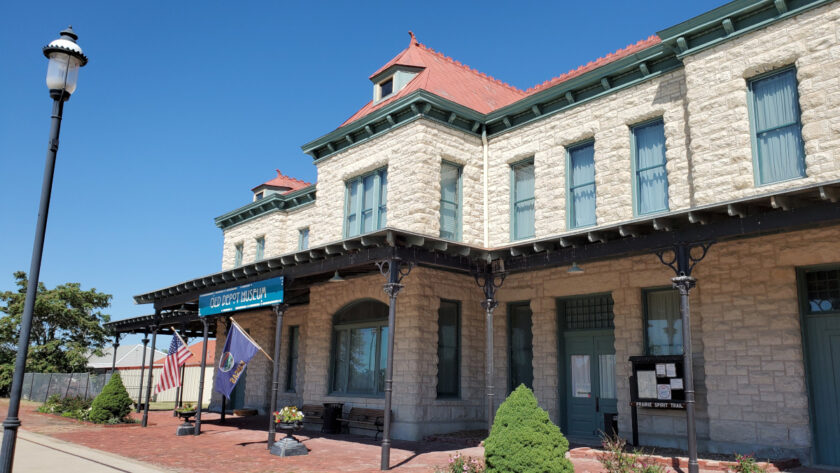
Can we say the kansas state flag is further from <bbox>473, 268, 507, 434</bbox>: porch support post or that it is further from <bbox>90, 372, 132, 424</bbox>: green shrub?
<bbox>90, 372, 132, 424</bbox>: green shrub

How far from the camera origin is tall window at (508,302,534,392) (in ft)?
49.7

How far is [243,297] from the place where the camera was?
15.8 metres

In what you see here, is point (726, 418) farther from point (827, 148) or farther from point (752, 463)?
point (827, 148)

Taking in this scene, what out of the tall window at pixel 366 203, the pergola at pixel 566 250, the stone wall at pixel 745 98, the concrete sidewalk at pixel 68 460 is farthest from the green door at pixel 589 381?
the concrete sidewalk at pixel 68 460

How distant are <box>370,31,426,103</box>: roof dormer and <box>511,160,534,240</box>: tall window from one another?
14.7ft

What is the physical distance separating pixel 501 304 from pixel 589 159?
415 cm

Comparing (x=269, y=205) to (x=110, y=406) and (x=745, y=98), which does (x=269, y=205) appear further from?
(x=745, y=98)

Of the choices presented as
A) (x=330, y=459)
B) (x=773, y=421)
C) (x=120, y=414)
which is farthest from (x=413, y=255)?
(x=120, y=414)

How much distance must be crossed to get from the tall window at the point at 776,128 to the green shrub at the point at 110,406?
61.4 feet

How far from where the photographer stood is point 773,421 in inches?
406

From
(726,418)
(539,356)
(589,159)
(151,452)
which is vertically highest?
(589,159)

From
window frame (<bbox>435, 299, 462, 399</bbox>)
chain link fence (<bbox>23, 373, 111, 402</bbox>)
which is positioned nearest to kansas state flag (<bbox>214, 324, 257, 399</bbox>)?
window frame (<bbox>435, 299, 462, 399</bbox>)

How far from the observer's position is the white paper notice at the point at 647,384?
1166cm

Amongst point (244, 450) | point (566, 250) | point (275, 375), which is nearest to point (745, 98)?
point (566, 250)
